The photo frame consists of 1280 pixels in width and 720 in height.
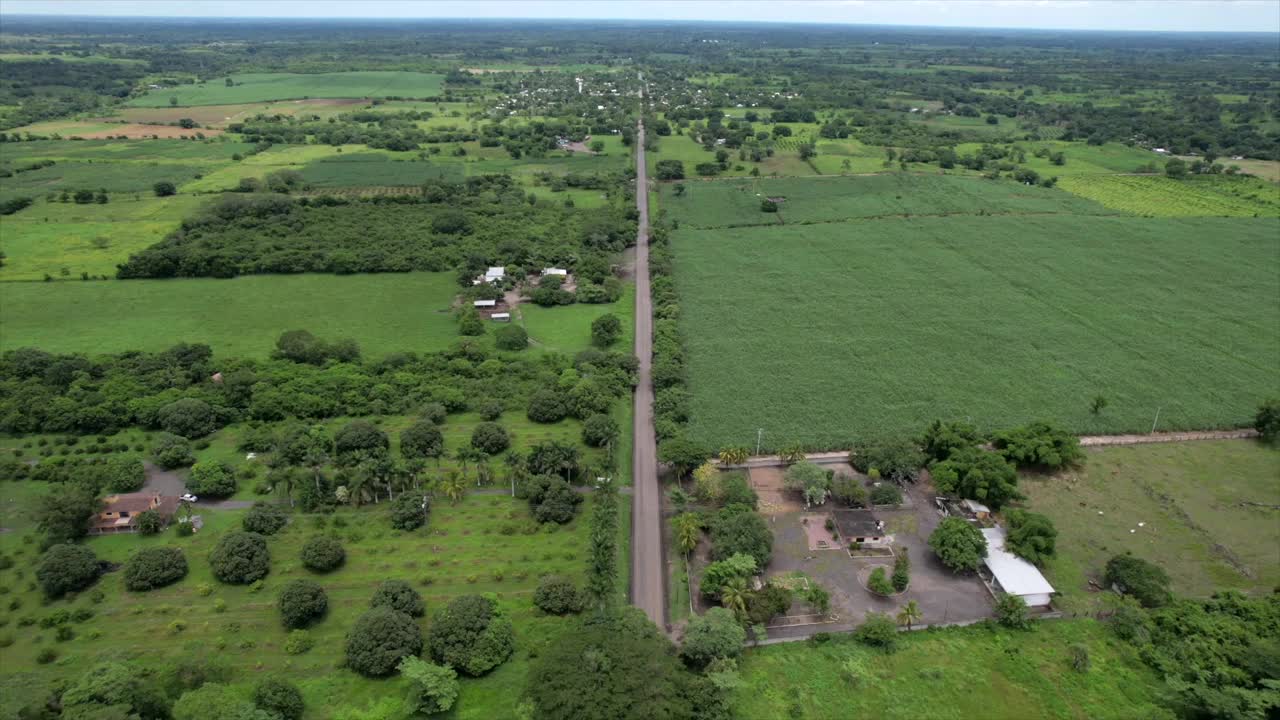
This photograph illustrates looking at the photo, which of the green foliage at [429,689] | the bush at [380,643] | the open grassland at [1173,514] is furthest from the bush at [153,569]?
the open grassland at [1173,514]

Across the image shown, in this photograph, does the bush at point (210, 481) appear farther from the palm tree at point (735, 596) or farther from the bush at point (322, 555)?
the palm tree at point (735, 596)

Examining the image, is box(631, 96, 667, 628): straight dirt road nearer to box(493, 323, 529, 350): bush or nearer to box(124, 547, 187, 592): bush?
box(493, 323, 529, 350): bush

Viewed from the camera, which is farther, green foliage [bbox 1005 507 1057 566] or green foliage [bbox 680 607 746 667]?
green foliage [bbox 1005 507 1057 566]

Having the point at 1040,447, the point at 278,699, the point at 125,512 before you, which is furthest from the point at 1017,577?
the point at 125,512

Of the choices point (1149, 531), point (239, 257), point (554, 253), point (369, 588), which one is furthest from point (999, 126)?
point (369, 588)

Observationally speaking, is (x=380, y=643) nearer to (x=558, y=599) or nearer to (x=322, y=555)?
(x=322, y=555)

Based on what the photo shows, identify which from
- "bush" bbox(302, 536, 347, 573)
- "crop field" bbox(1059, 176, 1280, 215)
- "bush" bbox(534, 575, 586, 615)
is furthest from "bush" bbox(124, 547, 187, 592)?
"crop field" bbox(1059, 176, 1280, 215)
